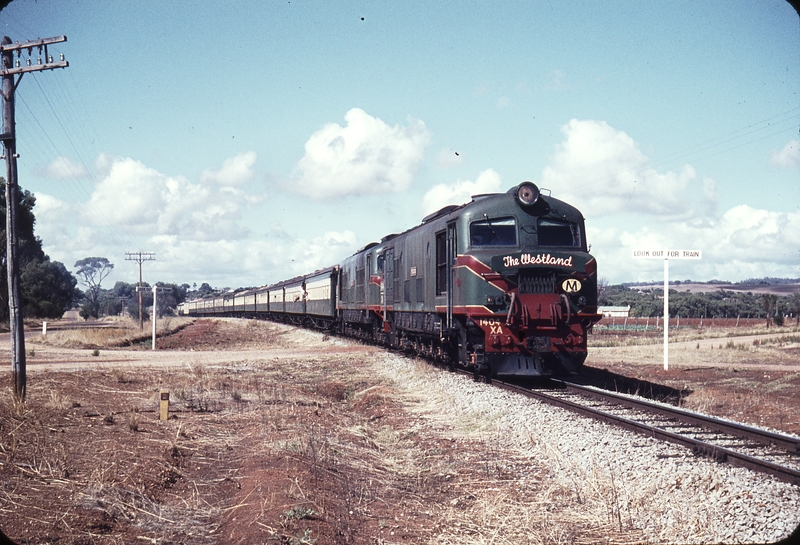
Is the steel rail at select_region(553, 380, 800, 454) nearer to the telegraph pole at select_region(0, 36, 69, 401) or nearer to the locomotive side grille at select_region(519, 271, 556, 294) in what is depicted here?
the locomotive side grille at select_region(519, 271, 556, 294)

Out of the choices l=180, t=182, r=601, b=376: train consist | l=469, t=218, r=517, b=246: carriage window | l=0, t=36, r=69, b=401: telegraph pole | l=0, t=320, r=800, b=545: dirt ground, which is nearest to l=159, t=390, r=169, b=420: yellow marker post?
l=0, t=320, r=800, b=545: dirt ground

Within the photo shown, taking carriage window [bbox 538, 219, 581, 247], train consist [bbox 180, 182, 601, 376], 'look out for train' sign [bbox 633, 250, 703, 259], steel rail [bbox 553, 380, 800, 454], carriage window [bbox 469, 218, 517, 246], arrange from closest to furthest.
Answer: steel rail [bbox 553, 380, 800, 454] → train consist [bbox 180, 182, 601, 376] → carriage window [bbox 469, 218, 517, 246] → carriage window [bbox 538, 219, 581, 247] → 'look out for train' sign [bbox 633, 250, 703, 259]

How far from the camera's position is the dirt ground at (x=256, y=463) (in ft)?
20.5

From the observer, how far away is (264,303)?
71.3 metres

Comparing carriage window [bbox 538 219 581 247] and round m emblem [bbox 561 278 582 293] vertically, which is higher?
carriage window [bbox 538 219 581 247]

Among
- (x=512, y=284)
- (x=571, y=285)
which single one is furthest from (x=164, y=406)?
(x=571, y=285)

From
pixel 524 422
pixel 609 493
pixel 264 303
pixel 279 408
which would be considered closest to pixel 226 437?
pixel 279 408

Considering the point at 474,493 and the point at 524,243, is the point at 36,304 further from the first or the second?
the point at 474,493

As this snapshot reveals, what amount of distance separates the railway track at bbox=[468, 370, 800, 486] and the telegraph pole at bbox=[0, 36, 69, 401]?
32.6ft

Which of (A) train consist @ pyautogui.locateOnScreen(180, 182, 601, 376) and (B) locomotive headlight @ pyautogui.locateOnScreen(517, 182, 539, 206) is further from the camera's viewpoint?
(B) locomotive headlight @ pyautogui.locateOnScreen(517, 182, 539, 206)

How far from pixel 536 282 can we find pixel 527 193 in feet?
6.83

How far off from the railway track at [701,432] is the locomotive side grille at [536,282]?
2.10m

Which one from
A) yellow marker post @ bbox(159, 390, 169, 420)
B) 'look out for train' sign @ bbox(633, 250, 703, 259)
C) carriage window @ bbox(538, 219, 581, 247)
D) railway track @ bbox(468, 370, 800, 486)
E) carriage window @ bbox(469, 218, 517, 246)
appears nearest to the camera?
railway track @ bbox(468, 370, 800, 486)

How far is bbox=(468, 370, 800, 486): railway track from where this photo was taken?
7.95 meters
